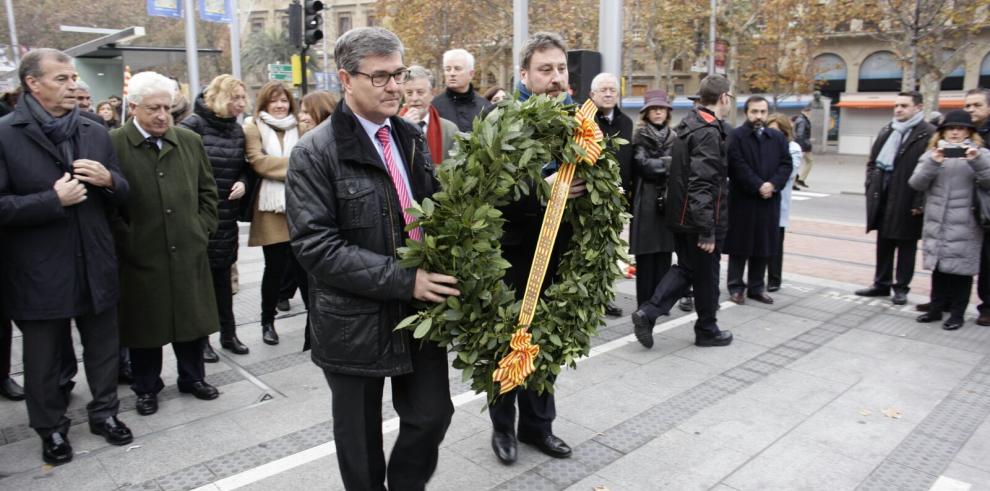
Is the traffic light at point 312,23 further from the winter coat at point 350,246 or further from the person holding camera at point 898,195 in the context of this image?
the winter coat at point 350,246

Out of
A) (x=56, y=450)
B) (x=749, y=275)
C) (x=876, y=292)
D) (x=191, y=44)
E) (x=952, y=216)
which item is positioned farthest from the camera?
(x=191, y=44)

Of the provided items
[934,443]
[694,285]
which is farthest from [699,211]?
[934,443]

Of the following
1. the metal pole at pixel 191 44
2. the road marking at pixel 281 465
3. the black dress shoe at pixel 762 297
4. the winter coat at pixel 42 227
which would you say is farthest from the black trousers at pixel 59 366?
the metal pole at pixel 191 44

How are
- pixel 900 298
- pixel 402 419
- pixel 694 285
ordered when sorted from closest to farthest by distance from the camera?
pixel 402 419
pixel 694 285
pixel 900 298

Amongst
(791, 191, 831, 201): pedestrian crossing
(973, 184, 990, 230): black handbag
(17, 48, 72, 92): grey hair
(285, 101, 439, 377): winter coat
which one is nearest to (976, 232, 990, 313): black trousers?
(973, 184, 990, 230): black handbag

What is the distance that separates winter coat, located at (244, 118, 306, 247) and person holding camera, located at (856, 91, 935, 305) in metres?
5.77

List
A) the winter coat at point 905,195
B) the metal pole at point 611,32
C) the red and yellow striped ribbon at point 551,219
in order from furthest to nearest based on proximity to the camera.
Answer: the metal pole at point 611,32 < the winter coat at point 905,195 < the red and yellow striped ribbon at point 551,219

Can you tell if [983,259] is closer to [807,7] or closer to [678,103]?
→ [807,7]

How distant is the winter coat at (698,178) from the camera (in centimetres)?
570

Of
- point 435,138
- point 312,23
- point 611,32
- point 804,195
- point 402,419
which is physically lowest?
point 804,195

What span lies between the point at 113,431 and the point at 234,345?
68.8 inches

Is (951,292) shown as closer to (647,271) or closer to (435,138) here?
(647,271)

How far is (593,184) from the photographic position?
326 cm

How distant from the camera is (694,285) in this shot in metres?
6.04
